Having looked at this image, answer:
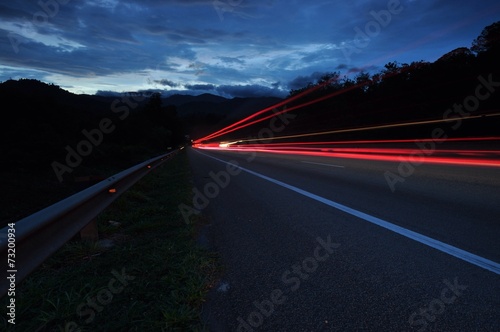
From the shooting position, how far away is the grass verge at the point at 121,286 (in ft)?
8.46

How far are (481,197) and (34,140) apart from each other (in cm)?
2565

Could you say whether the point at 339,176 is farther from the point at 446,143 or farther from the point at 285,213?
the point at 446,143

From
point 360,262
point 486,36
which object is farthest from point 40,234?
point 486,36

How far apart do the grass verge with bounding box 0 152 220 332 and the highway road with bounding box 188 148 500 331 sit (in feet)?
0.84

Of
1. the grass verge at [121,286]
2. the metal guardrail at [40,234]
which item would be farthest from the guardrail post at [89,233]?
the metal guardrail at [40,234]

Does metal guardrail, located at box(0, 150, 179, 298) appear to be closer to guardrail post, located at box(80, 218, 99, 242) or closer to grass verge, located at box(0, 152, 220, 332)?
grass verge, located at box(0, 152, 220, 332)

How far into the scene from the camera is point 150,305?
9.21 feet

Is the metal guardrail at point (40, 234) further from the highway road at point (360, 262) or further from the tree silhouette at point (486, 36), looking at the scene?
the tree silhouette at point (486, 36)

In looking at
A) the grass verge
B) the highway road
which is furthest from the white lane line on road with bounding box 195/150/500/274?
the grass verge

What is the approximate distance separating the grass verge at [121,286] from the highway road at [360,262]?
0.26 metres

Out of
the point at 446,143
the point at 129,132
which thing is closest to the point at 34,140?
the point at 446,143

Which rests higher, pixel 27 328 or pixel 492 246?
pixel 27 328

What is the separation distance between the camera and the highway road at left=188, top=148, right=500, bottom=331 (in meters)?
2.61

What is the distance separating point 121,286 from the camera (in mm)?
3184
